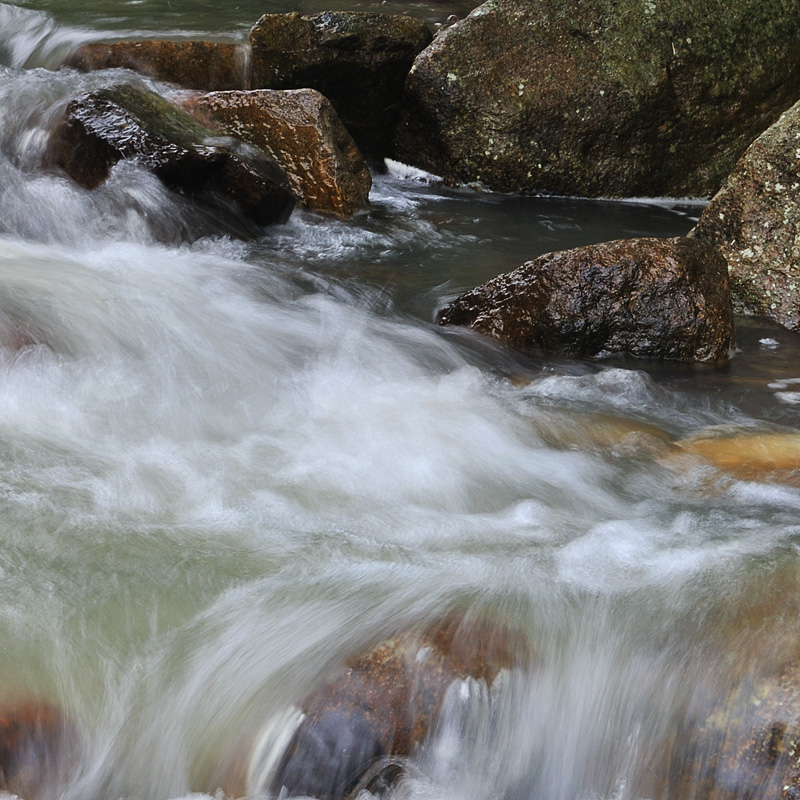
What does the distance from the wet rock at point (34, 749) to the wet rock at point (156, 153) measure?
423 cm

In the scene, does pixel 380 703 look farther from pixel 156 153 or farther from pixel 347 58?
pixel 347 58

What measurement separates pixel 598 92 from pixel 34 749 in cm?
663

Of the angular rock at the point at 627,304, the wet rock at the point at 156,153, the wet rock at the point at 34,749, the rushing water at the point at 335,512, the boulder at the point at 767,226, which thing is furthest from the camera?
the wet rock at the point at 156,153

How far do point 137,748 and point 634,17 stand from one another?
23.2ft

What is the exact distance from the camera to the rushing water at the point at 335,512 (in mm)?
2357

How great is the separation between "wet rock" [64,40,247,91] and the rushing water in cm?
229

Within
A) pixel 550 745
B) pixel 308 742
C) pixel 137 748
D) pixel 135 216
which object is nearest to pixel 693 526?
pixel 550 745

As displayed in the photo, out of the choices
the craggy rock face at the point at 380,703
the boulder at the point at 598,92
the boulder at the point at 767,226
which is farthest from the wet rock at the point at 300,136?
the craggy rock face at the point at 380,703

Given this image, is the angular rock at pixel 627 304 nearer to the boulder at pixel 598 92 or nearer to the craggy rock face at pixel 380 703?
the craggy rock face at pixel 380 703

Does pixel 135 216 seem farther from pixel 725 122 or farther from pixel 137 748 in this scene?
pixel 725 122

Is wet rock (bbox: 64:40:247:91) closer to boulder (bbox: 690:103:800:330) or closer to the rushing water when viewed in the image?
the rushing water

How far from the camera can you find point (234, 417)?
3865 mm

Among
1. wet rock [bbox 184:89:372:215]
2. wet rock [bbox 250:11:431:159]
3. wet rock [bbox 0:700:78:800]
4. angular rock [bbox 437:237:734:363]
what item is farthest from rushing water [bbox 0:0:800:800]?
wet rock [bbox 250:11:431:159]

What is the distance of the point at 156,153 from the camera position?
5906 mm
